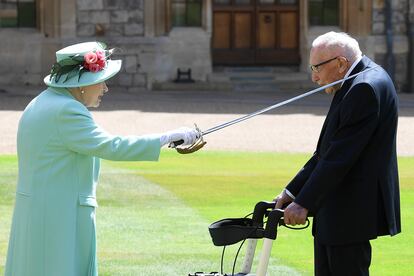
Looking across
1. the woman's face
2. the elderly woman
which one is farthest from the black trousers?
the woman's face

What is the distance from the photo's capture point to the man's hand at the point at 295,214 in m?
5.87

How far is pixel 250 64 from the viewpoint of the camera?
83.0 feet

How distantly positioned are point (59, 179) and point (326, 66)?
1339 mm

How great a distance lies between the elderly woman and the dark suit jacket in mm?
A: 647

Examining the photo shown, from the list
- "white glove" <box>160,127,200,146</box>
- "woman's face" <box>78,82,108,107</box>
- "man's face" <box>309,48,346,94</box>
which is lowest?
"white glove" <box>160,127,200,146</box>

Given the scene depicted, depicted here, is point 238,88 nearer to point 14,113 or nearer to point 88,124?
point 14,113

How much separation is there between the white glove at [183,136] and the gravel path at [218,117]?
10113 mm

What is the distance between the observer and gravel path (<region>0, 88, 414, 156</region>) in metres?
16.8

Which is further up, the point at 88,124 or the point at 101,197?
the point at 88,124

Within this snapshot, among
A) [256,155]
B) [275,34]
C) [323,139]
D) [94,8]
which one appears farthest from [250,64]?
[323,139]

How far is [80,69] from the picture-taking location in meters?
5.91

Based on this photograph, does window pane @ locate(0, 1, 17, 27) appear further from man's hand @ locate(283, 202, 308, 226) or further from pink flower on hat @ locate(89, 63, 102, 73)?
man's hand @ locate(283, 202, 308, 226)

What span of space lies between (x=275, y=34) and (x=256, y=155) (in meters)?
9.94

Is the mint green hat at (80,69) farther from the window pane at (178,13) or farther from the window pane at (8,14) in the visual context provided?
the window pane at (8,14)
